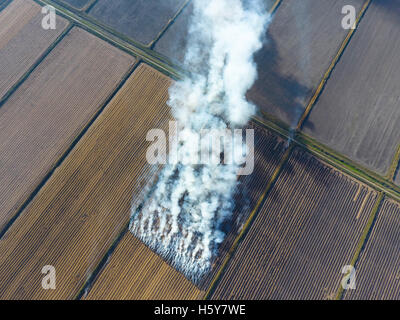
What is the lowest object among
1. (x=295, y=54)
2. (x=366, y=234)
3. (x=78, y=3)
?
(x=366, y=234)

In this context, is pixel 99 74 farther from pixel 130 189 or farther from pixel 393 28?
pixel 393 28

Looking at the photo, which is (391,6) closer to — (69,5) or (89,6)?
(89,6)

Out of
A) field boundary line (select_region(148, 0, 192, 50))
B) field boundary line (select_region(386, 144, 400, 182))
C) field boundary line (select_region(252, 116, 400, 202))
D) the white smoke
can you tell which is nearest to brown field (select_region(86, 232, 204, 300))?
the white smoke

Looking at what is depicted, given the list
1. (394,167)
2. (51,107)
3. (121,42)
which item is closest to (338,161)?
(394,167)

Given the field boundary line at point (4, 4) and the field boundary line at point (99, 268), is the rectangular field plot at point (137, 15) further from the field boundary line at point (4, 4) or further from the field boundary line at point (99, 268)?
the field boundary line at point (99, 268)

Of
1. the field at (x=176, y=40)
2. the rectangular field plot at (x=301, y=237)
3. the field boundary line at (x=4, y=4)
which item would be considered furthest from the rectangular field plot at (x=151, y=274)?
the field boundary line at (x=4, y=4)
